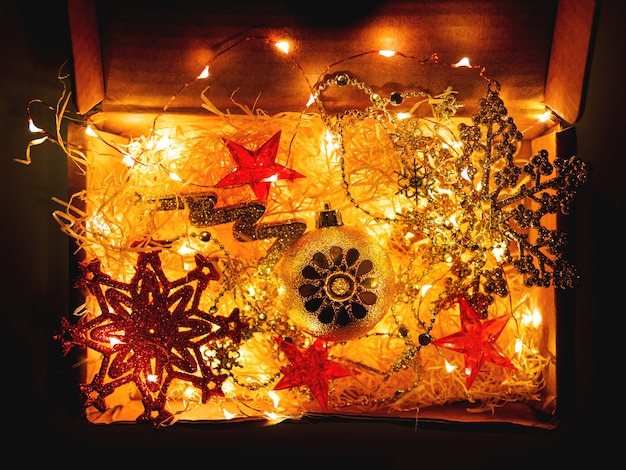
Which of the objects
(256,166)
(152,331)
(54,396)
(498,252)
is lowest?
(54,396)

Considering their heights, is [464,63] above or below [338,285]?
above

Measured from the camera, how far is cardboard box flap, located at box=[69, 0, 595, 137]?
2.99 ft

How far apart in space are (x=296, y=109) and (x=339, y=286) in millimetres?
339

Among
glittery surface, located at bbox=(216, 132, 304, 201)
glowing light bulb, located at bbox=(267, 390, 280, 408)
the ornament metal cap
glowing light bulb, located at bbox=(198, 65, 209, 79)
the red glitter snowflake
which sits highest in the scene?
glowing light bulb, located at bbox=(198, 65, 209, 79)

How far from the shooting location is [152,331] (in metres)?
0.94

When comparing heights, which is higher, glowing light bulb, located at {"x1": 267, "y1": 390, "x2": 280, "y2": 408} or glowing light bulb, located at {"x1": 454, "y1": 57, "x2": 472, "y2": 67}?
glowing light bulb, located at {"x1": 454, "y1": 57, "x2": 472, "y2": 67}

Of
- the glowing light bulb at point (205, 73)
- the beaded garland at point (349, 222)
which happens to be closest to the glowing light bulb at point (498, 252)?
the beaded garland at point (349, 222)

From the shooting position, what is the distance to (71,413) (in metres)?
0.94

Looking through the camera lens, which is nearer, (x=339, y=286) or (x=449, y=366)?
(x=339, y=286)

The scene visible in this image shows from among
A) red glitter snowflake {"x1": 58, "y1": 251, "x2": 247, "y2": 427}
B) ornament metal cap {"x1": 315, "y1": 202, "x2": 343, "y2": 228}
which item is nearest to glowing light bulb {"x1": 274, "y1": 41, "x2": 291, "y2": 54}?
ornament metal cap {"x1": 315, "y1": 202, "x2": 343, "y2": 228}

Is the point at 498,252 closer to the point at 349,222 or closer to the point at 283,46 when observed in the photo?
the point at 349,222

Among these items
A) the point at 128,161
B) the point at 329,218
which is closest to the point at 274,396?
the point at 329,218

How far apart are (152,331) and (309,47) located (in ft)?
1.85

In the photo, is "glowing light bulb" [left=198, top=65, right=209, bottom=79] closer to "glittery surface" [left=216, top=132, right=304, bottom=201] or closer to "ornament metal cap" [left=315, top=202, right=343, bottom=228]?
"glittery surface" [left=216, top=132, right=304, bottom=201]
